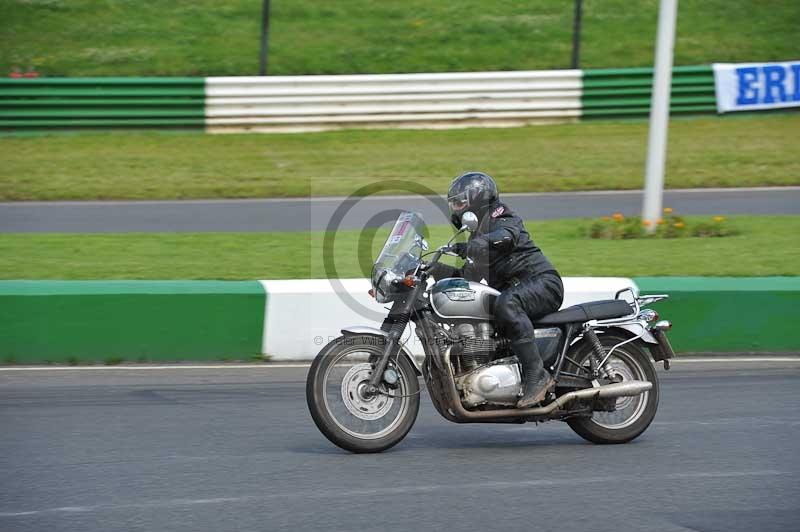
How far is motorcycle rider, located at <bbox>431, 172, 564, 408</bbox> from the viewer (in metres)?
6.57

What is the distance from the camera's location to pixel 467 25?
25.6m

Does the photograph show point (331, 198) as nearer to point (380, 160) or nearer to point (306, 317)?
point (380, 160)

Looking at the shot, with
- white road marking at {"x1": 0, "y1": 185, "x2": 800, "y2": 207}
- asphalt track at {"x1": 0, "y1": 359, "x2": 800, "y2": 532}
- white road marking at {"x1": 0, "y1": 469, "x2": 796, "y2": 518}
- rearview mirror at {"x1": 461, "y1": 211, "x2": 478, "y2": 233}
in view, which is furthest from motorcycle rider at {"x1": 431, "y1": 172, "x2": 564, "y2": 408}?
white road marking at {"x1": 0, "y1": 185, "x2": 800, "y2": 207}

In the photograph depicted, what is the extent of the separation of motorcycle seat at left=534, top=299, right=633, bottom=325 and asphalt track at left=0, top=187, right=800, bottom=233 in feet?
25.3

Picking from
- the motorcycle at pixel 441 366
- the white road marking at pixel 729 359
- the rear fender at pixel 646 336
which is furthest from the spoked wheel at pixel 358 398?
the white road marking at pixel 729 359

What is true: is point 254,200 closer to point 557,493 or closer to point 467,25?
point 467,25

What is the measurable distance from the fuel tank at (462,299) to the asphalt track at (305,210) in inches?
312

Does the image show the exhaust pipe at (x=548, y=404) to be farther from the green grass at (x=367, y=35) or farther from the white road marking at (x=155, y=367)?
the green grass at (x=367, y=35)

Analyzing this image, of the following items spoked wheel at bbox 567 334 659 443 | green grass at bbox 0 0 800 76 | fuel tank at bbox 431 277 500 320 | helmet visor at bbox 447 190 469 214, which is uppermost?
green grass at bbox 0 0 800 76

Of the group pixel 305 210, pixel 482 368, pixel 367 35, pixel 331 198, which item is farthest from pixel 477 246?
pixel 367 35

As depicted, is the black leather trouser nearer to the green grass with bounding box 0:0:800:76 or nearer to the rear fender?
the rear fender

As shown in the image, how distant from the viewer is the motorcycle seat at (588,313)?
22.3 ft

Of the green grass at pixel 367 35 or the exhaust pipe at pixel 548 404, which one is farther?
the green grass at pixel 367 35

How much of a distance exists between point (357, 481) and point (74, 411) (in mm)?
2472
